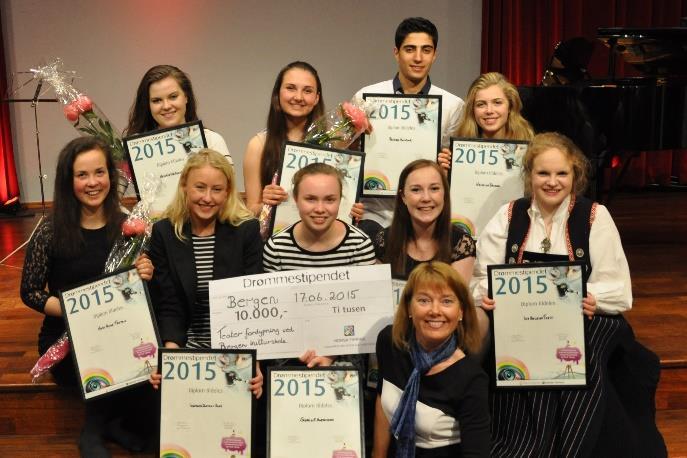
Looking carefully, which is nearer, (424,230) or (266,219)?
(424,230)

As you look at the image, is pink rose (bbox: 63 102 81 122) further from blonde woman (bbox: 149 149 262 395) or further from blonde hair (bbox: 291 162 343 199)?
blonde hair (bbox: 291 162 343 199)

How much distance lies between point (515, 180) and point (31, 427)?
93.4 inches

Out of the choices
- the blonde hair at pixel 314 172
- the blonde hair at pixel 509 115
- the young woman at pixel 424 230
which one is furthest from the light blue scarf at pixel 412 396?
the blonde hair at pixel 509 115

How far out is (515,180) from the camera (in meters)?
3.72

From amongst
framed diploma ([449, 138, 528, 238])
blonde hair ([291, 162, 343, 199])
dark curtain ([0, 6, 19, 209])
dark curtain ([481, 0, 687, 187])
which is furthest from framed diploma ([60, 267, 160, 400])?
dark curtain ([481, 0, 687, 187])

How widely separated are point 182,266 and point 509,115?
1.62 meters

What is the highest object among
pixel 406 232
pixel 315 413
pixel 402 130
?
pixel 402 130

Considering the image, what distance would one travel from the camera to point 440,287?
2.78 m

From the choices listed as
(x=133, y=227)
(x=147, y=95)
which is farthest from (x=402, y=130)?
(x=133, y=227)

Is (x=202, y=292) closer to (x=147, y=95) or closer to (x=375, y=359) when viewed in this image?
(x=375, y=359)

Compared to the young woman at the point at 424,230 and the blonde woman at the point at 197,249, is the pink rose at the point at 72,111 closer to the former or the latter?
the blonde woman at the point at 197,249

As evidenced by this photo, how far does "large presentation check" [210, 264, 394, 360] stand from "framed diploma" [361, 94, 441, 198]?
879 millimetres

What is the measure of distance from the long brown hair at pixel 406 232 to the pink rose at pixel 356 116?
564 millimetres

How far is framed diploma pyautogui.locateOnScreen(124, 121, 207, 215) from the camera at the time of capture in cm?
370
